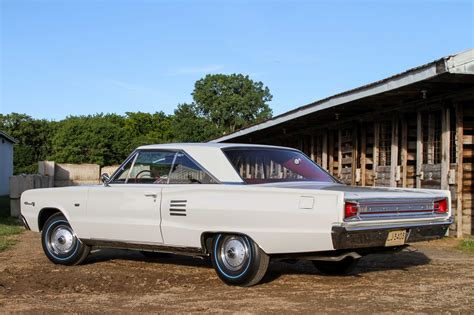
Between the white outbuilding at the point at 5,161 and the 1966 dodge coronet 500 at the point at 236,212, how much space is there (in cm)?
3594

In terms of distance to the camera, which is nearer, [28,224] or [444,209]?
[444,209]

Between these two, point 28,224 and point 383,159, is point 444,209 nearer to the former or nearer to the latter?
point 28,224

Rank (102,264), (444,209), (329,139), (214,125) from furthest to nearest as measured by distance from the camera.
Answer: (214,125) < (329,139) < (102,264) < (444,209)

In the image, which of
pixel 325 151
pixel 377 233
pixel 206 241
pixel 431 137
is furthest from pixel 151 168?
pixel 325 151

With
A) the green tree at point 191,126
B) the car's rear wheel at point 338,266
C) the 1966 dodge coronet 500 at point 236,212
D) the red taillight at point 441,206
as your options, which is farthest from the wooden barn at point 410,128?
the green tree at point 191,126

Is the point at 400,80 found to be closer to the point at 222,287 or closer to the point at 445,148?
the point at 445,148

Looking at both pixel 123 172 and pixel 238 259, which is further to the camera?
pixel 123 172

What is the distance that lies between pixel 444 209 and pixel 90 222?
4.11 meters

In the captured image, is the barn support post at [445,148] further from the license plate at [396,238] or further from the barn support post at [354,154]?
the license plate at [396,238]

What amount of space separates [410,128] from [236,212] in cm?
844

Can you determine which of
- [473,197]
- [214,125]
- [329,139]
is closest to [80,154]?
[214,125]

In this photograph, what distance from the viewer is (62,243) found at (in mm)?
8570

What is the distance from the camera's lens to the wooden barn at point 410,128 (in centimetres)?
1136

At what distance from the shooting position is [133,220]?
757 cm
